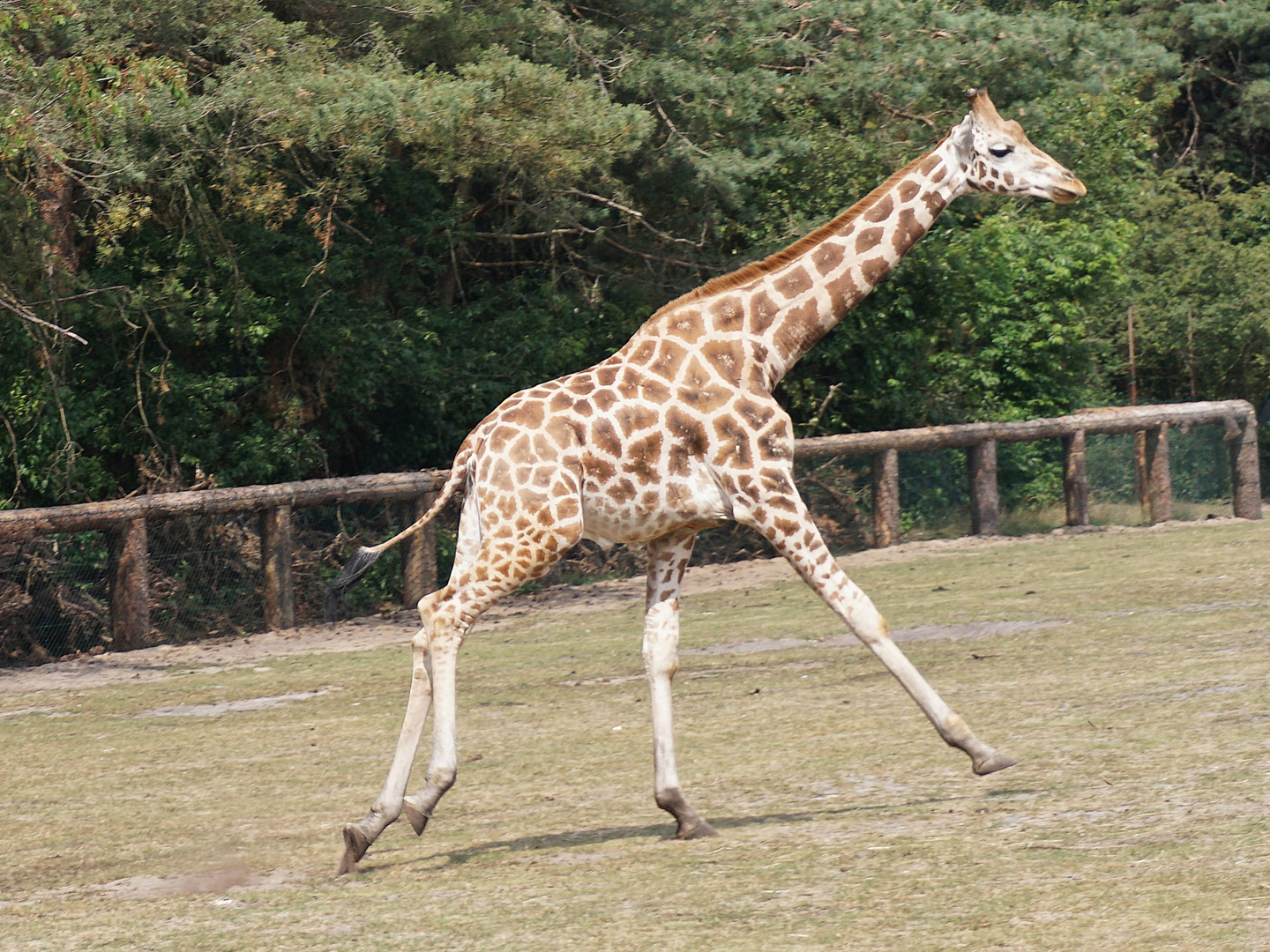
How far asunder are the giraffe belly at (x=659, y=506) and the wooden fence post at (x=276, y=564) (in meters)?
7.08

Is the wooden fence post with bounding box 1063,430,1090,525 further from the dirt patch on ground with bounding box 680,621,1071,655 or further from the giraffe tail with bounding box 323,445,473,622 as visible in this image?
the giraffe tail with bounding box 323,445,473,622

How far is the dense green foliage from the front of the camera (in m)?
13.0

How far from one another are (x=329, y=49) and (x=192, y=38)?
1180mm

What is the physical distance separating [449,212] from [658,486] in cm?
1093

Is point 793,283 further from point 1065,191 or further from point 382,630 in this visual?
point 382,630

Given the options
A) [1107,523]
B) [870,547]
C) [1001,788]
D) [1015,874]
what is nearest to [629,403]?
[1001,788]

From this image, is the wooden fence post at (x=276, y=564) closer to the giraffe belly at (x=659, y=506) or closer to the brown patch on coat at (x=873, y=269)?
the giraffe belly at (x=659, y=506)

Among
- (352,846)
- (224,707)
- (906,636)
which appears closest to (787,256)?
(352,846)

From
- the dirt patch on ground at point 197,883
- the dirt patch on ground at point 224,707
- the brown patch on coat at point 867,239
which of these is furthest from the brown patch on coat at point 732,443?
the dirt patch on ground at point 224,707

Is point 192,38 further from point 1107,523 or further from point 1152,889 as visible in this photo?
point 1152,889

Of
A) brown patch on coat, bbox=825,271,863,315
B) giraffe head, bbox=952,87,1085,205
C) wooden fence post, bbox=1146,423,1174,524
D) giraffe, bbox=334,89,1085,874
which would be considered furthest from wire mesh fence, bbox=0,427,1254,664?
giraffe head, bbox=952,87,1085,205

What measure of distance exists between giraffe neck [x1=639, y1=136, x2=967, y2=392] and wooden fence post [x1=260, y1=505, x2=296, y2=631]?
6.85 metres

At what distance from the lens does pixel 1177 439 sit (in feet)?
59.3

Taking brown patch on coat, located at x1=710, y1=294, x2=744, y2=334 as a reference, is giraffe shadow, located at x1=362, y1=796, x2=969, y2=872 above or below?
below
